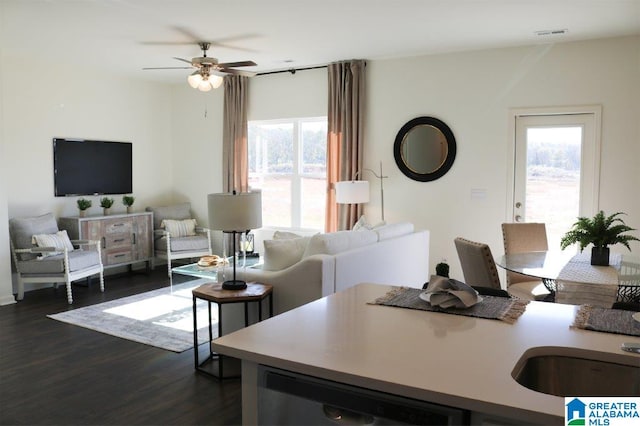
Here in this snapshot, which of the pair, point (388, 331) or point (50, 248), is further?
point (50, 248)

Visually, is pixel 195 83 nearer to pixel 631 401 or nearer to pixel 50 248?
pixel 50 248

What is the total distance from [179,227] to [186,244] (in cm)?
36

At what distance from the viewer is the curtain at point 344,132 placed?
6.57 meters

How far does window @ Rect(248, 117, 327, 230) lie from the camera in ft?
23.7

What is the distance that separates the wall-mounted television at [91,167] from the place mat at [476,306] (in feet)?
19.1

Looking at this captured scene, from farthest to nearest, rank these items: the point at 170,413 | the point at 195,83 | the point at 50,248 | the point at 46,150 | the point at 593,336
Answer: the point at 46,150 < the point at 50,248 < the point at 195,83 < the point at 170,413 < the point at 593,336

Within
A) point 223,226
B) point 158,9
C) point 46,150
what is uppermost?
point 158,9

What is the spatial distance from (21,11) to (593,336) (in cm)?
495

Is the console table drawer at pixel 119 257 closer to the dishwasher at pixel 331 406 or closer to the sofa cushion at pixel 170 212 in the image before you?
the sofa cushion at pixel 170 212

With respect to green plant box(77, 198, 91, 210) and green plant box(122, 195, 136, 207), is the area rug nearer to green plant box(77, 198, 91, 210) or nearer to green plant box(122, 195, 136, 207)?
green plant box(77, 198, 91, 210)

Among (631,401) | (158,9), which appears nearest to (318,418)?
(631,401)

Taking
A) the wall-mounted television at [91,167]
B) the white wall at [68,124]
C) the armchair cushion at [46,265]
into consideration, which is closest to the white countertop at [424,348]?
the armchair cushion at [46,265]

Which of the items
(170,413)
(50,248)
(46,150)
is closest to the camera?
(170,413)

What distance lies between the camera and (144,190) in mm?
8008
